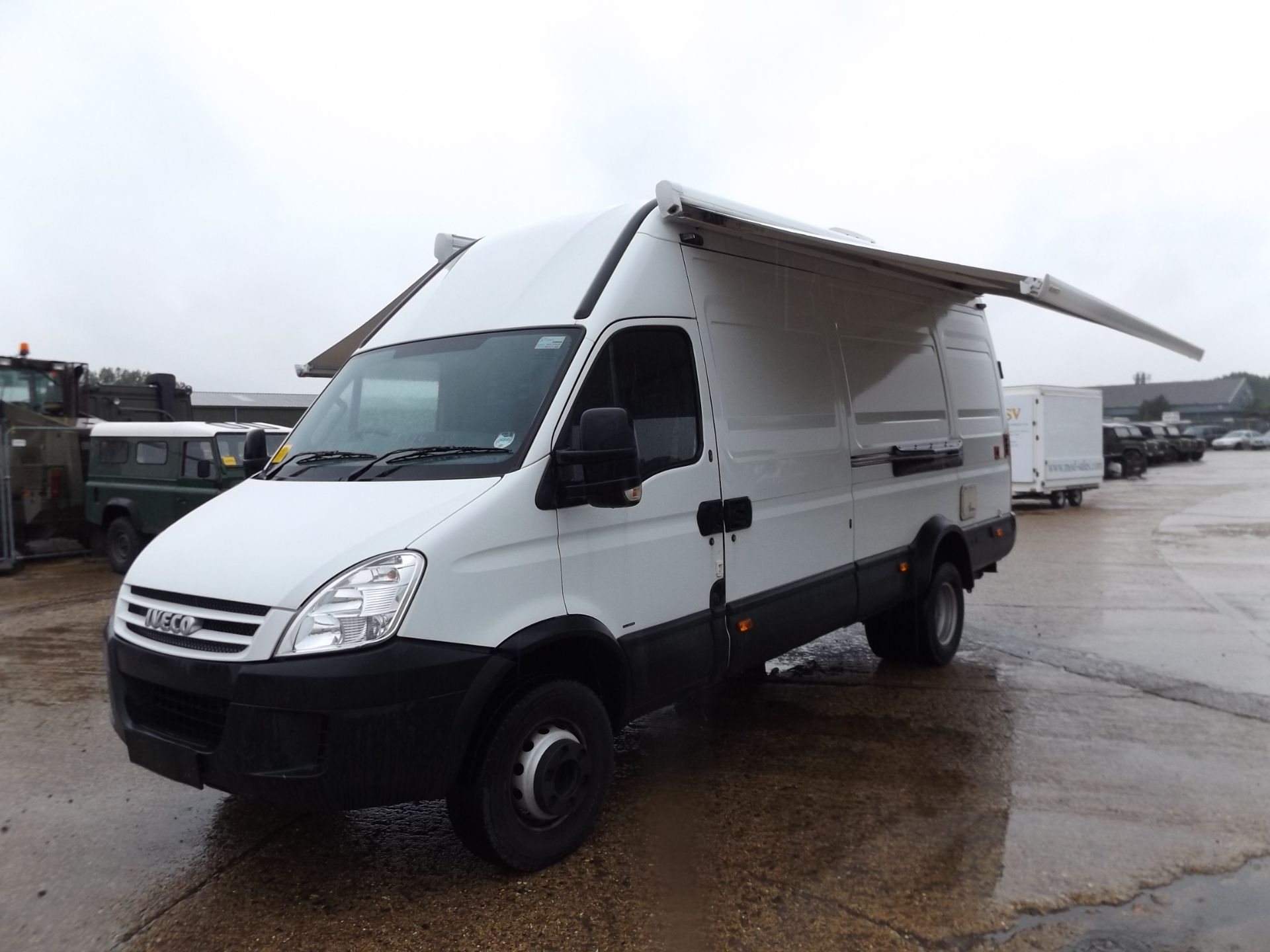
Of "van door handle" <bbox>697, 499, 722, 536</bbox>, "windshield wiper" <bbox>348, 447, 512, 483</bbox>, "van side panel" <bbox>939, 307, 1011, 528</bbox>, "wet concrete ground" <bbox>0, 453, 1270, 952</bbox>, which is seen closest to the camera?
"wet concrete ground" <bbox>0, 453, 1270, 952</bbox>

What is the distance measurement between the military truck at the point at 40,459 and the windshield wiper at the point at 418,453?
11053 millimetres

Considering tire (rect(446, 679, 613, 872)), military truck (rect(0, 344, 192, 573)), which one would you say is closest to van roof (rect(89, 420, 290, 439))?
military truck (rect(0, 344, 192, 573))

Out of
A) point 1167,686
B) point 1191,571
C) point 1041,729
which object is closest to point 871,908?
point 1041,729

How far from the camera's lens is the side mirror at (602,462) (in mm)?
3688

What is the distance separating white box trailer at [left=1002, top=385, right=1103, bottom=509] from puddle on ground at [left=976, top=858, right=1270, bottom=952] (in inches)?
688

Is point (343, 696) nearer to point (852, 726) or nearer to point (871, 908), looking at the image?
point (871, 908)

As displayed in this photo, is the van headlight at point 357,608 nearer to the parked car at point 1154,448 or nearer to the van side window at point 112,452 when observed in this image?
the van side window at point 112,452

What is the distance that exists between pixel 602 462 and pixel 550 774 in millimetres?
1250

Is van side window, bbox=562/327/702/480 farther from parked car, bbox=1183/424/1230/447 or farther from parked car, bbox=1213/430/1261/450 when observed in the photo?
parked car, bbox=1213/430/1261/450

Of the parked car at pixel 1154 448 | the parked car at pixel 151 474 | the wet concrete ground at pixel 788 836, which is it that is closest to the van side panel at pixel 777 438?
the wet concrete ground at pixel 788 836

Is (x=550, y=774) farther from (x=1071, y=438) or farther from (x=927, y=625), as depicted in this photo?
(x=1071, y=438)

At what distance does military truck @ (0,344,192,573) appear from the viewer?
508 inches

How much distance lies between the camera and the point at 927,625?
6809mm

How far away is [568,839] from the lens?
155 inches
